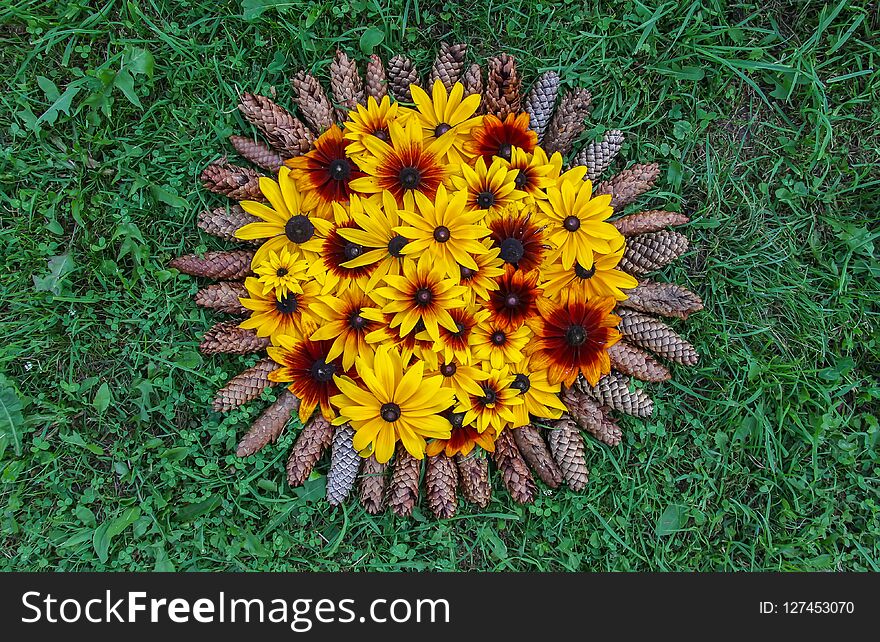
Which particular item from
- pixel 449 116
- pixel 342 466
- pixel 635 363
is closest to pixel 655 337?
pixel 635 363

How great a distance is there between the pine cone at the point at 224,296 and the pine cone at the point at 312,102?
1.62ft

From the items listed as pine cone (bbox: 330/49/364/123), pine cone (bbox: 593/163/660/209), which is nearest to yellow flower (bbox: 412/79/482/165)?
pine cone (bbox: 330/49/364/123)

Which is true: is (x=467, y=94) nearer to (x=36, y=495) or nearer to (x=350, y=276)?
(x=350, y=276)

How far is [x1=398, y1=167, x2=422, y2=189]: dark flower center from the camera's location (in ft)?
5.59

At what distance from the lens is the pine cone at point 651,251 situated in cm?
188

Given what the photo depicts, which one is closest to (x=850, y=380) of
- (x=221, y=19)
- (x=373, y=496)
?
(x=373, y=496)

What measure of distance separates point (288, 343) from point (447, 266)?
18.4 inches

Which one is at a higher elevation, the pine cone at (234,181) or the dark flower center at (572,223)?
the pine cone at (234,181)

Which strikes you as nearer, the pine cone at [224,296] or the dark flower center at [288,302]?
the dark flower center at [288,302]

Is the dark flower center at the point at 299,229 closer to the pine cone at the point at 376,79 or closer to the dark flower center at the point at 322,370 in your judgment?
the dark flower center at the point at 322,370

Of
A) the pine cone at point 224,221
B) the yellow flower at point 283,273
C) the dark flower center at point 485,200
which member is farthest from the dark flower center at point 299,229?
the dark flower center at point 485,200

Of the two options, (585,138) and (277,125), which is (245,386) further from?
(585,138)

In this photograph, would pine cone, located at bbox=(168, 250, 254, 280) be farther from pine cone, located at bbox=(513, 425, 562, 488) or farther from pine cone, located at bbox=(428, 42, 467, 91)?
pine cone, located at bbox=(513, 425, 562, 488)

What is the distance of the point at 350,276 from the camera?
1749mm
